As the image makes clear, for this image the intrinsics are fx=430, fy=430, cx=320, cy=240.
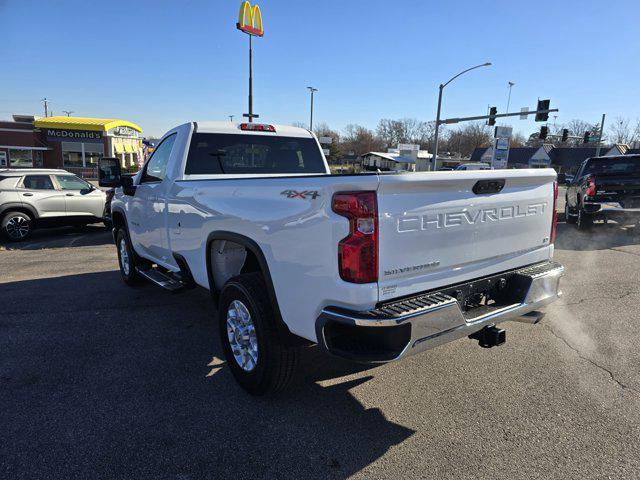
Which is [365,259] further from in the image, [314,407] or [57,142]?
[57,142]

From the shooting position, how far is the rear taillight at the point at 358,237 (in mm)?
2348

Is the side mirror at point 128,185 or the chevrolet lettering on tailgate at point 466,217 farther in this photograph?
the side mirror at point 128,185

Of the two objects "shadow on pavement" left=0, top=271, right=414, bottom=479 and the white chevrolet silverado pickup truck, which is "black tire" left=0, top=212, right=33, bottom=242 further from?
the white chevrolet silverado pickup truck

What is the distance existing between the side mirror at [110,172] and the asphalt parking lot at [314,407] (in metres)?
→ 1.65

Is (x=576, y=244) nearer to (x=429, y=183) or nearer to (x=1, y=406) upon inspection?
(x=429, y=183)

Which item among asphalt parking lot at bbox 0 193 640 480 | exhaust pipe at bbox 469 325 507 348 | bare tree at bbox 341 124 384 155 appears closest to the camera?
asphalt parking lot at bbox 0 193 640 480

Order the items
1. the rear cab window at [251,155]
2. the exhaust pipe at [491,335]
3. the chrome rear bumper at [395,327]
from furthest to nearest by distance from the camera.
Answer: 1. the rear cab window at [251,155]
2. the exhaust pipe at [491,335]
3. the chrome rear bumper at [395,327]

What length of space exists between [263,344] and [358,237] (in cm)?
114

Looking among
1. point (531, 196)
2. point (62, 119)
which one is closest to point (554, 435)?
point (531, 196)

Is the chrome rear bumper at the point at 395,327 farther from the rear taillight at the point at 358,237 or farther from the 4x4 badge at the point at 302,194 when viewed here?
the 4x4 badge at the point at 302,194

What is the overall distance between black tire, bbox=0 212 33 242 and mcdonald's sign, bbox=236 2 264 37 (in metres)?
16.5

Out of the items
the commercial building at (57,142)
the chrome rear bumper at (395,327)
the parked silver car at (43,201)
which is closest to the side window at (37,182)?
the parked silver car at (43,201)

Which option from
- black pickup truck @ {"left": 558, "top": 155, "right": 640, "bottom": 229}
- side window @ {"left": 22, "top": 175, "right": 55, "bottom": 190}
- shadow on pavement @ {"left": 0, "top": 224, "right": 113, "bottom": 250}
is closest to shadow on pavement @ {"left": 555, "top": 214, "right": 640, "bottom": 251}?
black pickup truck @ {"left": 558, "top": 155, "right": 640, "bottom": 229}

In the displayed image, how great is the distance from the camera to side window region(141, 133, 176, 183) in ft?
16.1
